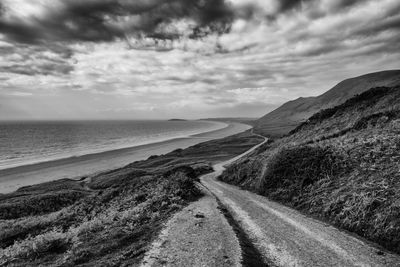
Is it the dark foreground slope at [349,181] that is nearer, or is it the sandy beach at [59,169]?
the dark foreground slope at [349,181]

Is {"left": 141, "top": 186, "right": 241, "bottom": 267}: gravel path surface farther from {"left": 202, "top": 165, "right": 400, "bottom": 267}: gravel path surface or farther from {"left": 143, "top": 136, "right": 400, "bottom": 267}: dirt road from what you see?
{"left": 202, "top": 165, "right": 400, "bottom": 267}: gravel path surface

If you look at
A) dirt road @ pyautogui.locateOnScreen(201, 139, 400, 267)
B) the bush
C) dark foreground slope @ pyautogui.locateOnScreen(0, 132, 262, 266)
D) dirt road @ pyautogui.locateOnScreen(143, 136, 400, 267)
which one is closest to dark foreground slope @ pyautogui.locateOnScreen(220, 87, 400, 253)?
the bush

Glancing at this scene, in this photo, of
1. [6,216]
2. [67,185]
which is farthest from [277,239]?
[67,185]

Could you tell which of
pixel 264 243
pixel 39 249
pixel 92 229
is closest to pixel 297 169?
pixel 264 243

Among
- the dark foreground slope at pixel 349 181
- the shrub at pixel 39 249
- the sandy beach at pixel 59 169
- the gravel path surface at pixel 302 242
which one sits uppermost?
the dark foreground slope at pixel 349 181

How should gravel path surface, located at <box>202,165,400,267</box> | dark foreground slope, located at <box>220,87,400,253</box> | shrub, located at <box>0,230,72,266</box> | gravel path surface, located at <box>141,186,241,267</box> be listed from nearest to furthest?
gravel path surface, located at <box>141,186,241,267</box> < gravel path surface, located at <box>202,165,400,267</box> < shrub, located at <box>0,230,72,266</box> < dark foreground slope, located at <box>220,87,400,253</box>

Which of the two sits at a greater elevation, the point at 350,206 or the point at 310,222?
the point at 350,206

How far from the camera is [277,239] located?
13.4m

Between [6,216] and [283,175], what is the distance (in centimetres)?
3429

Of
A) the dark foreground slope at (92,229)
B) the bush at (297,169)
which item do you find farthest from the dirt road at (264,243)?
the bush at (297,169)

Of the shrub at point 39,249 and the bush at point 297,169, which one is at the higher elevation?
the bush at point 297,169

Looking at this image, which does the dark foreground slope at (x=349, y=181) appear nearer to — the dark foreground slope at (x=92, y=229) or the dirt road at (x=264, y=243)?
the dirt road at (x=264, y=243)

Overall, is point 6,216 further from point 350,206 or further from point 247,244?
point 350,206

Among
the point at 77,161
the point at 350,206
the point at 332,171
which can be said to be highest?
the point at 332,171
